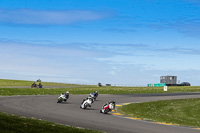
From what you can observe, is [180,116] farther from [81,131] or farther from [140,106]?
[81,131]

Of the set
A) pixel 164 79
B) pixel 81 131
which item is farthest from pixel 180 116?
pixel 164 79

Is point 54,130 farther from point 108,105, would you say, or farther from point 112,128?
point 108,105

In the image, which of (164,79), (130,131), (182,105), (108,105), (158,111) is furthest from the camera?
(164,79)

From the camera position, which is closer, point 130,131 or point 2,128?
point 2,128

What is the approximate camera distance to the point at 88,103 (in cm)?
2819

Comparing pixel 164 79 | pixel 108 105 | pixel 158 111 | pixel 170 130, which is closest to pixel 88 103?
pixel 108 105

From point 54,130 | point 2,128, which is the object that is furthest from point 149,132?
point 2,128

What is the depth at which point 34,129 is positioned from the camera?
556 inches

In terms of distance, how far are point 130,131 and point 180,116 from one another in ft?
51.4

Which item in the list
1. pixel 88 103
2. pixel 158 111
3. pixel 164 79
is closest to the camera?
pixel 88 103

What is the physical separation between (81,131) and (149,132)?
3806 millimetres

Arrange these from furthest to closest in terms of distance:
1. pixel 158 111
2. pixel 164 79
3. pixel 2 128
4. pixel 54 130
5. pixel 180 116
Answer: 1. pixel 164 79
2. pixel 158 111
3. pixel 180 116
4. pixel 54 130
5. pixel 2 128

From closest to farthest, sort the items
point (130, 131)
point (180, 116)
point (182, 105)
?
point (130, 131) < point (180, 116) < point (182, 105)

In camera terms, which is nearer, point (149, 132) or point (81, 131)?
point (81, 131)
